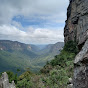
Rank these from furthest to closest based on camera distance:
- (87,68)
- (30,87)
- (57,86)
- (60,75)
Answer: (30,87)
(60,75)
(57,86)
(87,68)

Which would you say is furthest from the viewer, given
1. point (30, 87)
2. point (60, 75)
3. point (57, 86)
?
point (30, 87)

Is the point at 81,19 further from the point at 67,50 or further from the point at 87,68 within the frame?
the point at 87,68

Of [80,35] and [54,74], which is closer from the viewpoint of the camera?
[54,74]

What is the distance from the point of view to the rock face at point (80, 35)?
15.1 feet

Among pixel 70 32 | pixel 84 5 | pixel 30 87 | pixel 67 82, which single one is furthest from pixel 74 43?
pixel 67 82

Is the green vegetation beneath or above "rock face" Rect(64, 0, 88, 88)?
beneath

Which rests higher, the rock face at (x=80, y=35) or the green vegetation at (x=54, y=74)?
the rock face at (x=80, y=35)

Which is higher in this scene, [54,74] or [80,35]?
[80,35]

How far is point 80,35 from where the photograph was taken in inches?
1287

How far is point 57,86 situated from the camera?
13.7m

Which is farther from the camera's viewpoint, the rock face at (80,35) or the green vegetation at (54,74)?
the green vegetation at (54,74)

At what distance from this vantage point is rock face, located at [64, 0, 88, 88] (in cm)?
462

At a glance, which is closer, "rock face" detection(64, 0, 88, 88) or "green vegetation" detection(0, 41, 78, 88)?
"rock face" detection(64, 0, 88, 88)

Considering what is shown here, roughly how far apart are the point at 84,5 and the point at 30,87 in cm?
2990
